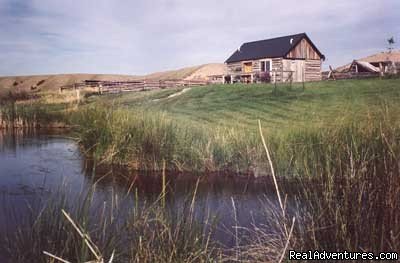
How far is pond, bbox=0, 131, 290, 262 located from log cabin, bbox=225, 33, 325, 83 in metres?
19.8

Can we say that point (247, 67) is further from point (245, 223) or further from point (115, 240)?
point (115, 240)

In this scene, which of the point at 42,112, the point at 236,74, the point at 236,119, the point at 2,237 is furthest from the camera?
the point at 236,74

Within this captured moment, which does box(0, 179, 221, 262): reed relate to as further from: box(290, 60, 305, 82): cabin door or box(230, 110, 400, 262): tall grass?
box(290, 60, 305, 82): cabin door

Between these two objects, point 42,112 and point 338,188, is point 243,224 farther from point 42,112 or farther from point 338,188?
point 42,112

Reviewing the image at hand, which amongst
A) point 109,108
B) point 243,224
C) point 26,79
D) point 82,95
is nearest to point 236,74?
point 82,95

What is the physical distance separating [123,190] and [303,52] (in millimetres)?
25159

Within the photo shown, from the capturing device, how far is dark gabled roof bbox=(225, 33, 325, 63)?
2848 centimetres

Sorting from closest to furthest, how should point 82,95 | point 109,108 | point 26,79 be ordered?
point 109,108 → point 82,95 → point 26,79

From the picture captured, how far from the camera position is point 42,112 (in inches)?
708

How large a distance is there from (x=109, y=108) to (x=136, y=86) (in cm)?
2081

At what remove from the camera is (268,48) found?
97.8 ft

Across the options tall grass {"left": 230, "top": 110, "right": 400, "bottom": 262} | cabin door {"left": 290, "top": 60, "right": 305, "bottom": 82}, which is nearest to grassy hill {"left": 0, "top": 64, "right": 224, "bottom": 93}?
cabin door {"left": 290, "top": 60, "right": 305, "bottom": 82}

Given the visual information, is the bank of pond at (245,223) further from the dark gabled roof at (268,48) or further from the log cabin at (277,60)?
the dark gabled roof at (268,48)

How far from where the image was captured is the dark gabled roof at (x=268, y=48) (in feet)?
93.5
